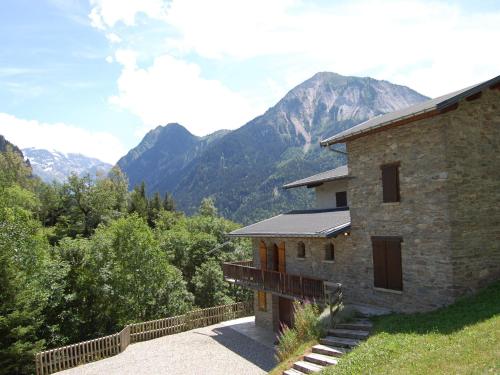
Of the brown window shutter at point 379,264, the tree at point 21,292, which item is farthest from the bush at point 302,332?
the tree at point 21,292

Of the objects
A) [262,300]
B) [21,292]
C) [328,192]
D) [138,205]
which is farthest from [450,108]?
[138,205]

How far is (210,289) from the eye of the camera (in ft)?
111

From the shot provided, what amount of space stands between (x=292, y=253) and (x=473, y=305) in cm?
996

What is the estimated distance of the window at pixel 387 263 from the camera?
602 inches

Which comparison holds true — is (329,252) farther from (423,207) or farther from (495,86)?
(495,86)

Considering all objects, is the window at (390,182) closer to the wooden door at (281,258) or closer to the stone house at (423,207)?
the stone house at (423,207)

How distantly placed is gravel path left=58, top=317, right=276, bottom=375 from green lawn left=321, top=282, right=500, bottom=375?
275 inches

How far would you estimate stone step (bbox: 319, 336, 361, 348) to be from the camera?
1329 cm

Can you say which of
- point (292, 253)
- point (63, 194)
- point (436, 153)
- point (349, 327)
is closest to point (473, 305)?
point (349, 327)

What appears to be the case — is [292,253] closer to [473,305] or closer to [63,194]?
[473,305]

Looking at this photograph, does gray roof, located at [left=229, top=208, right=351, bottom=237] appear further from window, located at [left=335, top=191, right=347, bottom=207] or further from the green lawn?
the green lawn

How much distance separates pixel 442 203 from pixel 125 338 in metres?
18.0

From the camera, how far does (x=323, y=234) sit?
17.2m

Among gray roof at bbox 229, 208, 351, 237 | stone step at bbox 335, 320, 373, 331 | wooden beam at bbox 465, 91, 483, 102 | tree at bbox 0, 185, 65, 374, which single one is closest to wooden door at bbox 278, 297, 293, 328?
gray roof at bbox 229, 208, 351, 237
